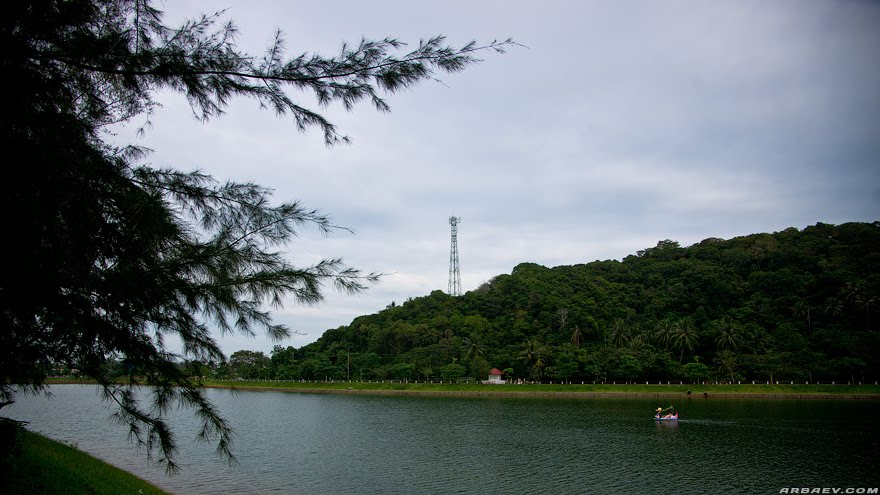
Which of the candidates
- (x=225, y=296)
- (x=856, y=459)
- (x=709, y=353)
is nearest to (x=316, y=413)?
(x=856, y=459)

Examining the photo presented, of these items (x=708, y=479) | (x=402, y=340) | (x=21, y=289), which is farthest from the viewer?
(x=402, y=340)

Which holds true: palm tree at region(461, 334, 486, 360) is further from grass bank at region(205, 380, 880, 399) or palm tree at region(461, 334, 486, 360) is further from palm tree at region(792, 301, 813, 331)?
palm tree at region(792, 301, 813, 331)

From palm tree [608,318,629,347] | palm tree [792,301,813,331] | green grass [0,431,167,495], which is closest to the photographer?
green grass [0,431,167,495]

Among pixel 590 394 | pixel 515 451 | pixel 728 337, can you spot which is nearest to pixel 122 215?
pixel 515 451

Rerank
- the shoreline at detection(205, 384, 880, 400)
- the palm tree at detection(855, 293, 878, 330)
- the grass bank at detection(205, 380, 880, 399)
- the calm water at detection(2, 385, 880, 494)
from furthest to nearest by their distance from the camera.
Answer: the palm tree at detection(855, 293, 878, 330)
the grass bank at detection(205, 380, 880, 399)
the shoreline at detection(205, 384, 880, 400)
the calm water at detection(2, 385, 880, 494)

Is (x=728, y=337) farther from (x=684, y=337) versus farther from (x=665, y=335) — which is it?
(x=665, y=335)

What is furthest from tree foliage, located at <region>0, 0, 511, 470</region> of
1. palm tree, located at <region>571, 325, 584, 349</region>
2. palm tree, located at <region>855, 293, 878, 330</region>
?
palm tree, located at <region>855, 293, 878, 330</region>

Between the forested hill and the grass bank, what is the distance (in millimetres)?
2937

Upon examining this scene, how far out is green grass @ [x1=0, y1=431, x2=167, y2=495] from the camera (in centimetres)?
1035

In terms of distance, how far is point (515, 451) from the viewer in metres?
25.4

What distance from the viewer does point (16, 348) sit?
3748mm

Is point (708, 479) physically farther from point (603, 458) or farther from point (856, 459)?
point (856, 459)

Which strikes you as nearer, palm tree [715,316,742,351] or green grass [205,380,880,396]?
green grass [205,380,880,396]

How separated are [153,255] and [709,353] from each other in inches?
3069
